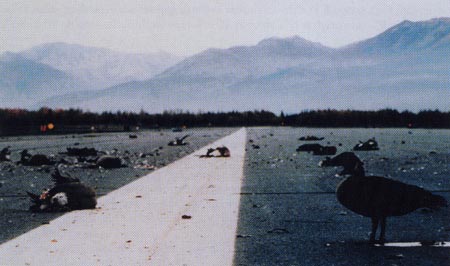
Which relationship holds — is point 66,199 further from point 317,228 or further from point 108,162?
point 108,162

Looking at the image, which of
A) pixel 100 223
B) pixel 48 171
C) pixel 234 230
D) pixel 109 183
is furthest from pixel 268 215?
pixel 48 171

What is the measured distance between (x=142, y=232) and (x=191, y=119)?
306ft

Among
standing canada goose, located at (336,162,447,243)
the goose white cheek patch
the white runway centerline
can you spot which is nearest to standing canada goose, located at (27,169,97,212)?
the goose white cheek patch

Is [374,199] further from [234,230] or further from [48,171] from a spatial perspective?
[48,171]

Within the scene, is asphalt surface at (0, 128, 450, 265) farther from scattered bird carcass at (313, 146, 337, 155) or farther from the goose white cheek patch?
scattered bird carcass at (313, 146, 337, 155)

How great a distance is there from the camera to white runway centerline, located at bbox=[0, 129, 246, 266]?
658 centimetres

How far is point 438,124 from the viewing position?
3034 inches

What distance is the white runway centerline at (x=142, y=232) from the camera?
6.58 m

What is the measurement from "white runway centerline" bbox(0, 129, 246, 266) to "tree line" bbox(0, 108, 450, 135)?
50.4 metres

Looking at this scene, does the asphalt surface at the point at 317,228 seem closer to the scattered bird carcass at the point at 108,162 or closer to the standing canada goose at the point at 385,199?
the standing canada goose at the point at 385,199

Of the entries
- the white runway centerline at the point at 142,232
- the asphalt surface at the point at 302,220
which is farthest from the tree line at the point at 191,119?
the white runway centerline at the point at 142,232

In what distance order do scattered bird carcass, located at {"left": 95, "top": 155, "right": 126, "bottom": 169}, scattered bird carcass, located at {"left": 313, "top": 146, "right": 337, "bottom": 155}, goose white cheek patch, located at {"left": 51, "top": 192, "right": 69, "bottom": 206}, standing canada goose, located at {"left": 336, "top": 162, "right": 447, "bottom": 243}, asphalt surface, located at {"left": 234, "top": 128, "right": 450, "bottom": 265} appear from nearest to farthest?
1. asphalt surface, located at {"left": 234, "top": 128, "right": 450, "bottom": 265}
2. standing canada goose, located at {"left": 336, "top": 162, "right": 447, "bottom": 243}
3. goose white cheek patch, located at {"left": 51, "top": 192, "right": 69, "bottom": 206}
4. scattered bird carcass, located at {"left": 95, "top": 155, "right": 126, "bottom": 169}
5. scattered bird carcass, located at {"left": 313, "top": 146, "right": 337, "bottom": 155}

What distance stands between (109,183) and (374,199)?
8.16 m

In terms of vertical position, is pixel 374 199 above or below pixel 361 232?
above
